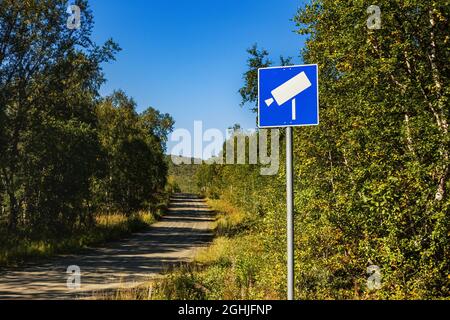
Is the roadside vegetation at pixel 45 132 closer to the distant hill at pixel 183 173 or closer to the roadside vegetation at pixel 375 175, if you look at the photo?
the roadside vegetation at pixel 375 175

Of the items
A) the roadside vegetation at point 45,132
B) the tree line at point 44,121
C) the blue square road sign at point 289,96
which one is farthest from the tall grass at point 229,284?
the tree line at point 44,121

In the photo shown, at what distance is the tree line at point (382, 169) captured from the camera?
Result: 6.71 metres

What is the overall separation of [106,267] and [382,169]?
10335 mm

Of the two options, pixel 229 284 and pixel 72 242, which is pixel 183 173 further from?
pixel 229 284

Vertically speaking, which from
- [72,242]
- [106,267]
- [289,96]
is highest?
[289,96]

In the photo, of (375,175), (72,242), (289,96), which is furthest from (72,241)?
(289,96)

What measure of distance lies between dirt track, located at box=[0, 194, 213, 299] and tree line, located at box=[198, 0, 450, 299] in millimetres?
4998

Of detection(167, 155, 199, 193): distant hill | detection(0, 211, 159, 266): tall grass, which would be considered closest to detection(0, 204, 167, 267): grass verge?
detection(0, 211, 159, 266): tall grass

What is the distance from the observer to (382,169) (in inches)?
280

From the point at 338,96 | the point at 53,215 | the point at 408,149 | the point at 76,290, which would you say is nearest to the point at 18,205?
the point at 53,215

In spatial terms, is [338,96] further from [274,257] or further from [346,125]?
[274,257]

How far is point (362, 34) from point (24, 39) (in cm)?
1612

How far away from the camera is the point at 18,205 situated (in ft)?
67.1
